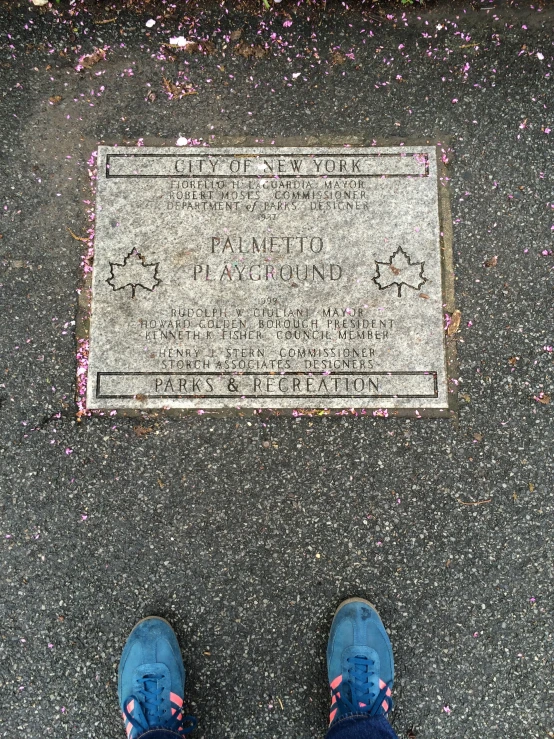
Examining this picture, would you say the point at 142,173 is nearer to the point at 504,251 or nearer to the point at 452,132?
the point at 452,132

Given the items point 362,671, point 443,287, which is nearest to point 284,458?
point 362,671

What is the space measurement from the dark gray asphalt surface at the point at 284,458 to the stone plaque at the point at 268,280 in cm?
12

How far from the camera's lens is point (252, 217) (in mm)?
2027

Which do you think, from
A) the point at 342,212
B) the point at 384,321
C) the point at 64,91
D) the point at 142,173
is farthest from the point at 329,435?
the point at 64,91

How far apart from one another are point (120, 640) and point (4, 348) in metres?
1.37

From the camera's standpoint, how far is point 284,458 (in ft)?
6.41

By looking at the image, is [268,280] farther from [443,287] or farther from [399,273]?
[443,287]

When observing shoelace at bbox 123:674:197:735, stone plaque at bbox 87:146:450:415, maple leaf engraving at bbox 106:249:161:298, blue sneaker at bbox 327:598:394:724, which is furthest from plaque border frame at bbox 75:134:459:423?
shoelace at bbox 123:674:197:735

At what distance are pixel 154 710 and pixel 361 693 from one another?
0.85 metres

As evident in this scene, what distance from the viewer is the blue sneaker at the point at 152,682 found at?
5.92 ft

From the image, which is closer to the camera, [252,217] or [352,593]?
[352,593]

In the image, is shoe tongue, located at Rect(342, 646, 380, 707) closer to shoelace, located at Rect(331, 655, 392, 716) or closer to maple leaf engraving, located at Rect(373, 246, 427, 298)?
shoelace, located at Rect(331, 655, 392, 716)

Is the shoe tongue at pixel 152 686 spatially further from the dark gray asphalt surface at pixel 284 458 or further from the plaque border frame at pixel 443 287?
the plaque border frame at pixel 443 287

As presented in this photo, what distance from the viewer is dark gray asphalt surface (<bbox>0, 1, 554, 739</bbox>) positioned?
187 centimetres
